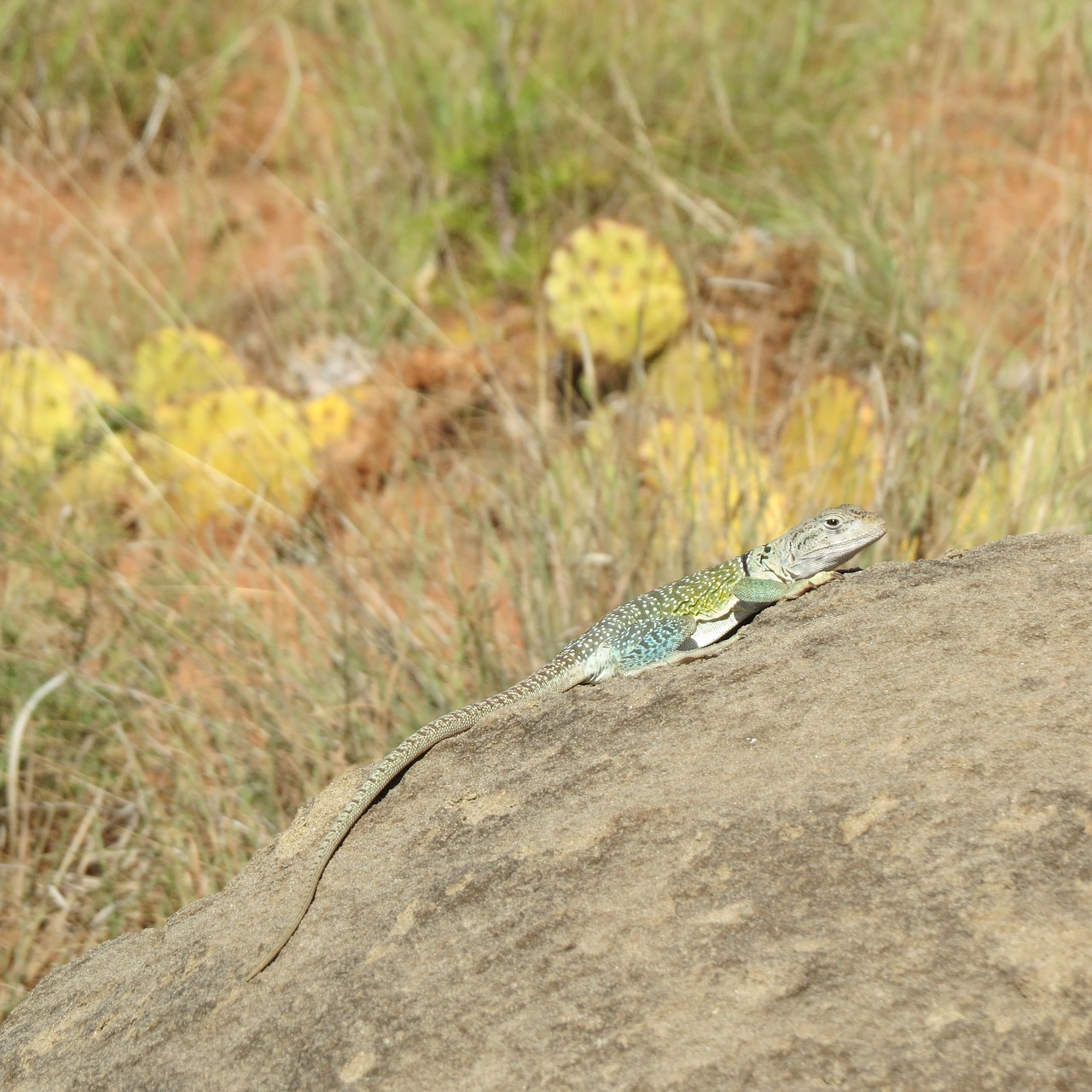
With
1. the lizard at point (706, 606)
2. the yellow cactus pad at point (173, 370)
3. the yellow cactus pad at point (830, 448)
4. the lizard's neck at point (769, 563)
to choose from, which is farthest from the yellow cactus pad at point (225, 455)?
the lizard's neck at point (769, 563)

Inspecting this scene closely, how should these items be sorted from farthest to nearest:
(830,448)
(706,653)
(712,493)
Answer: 1. (830,448)
2. (712,493)
3. (706,653)

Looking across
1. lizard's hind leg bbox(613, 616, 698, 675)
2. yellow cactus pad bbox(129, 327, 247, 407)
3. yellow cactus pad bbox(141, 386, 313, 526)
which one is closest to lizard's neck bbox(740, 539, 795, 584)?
lizard's hind leg bbox(613, 616, 698, 675)

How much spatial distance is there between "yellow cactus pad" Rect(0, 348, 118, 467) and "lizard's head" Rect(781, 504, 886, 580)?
3.31 metres

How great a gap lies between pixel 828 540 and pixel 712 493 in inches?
50.9

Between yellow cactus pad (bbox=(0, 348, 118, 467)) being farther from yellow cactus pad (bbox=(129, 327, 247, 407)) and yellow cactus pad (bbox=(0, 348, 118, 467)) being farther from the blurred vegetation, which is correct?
yellow cactus pad (bbox=(129, 327, 247, 407))

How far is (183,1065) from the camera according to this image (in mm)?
2369

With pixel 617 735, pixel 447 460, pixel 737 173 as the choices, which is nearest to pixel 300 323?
pixel 447 460

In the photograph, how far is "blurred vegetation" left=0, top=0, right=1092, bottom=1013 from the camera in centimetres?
419

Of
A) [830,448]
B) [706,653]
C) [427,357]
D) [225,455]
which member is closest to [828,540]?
[706,653]

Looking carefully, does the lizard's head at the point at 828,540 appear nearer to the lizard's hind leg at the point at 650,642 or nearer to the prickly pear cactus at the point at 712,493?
the lizard's hind leg at the point at 650,642

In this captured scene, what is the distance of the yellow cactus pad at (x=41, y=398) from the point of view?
556 cm

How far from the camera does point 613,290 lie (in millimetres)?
5895

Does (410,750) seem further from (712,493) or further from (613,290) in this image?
(613,290)

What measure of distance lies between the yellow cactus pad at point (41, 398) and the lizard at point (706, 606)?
3.02m
